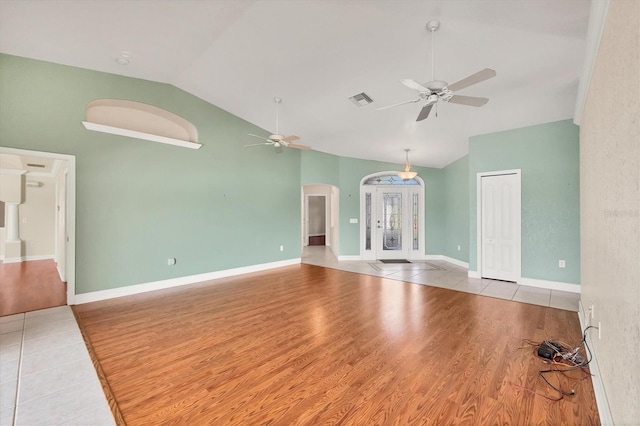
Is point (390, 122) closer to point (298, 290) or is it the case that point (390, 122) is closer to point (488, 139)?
point (488, 139)

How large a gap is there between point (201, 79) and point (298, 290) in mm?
4068

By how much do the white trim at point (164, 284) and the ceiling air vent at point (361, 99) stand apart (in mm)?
4165

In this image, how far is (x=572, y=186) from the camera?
4.52 m

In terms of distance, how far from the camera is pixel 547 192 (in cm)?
474

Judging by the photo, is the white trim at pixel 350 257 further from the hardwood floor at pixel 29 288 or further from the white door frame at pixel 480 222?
the hardwood floor at pixel 29 288

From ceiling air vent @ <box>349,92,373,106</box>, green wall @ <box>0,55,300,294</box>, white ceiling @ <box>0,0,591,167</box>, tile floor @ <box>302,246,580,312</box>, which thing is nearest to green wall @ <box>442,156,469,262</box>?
tile floor @ <box>302,246,580,312</box>

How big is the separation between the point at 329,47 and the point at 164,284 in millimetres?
4722

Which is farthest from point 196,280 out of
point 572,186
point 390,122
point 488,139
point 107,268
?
point 572,186

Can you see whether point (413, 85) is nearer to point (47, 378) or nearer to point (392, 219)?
point (47, 378)

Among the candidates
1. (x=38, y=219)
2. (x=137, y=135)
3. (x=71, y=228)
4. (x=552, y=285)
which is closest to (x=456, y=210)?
(x=552, y=285)

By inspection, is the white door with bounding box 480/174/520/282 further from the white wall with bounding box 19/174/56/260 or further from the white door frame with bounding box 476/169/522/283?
the white wall with bounding box 19/174/56/260

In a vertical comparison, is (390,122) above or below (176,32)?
below

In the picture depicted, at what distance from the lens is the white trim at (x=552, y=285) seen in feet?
14.8

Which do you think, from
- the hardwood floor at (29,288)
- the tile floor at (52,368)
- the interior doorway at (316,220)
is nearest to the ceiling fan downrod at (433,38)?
the tile floor at (52,368)
